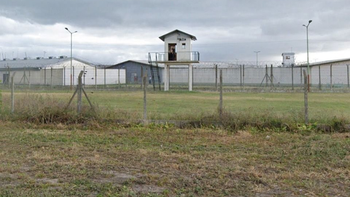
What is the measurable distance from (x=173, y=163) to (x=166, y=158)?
438 mm

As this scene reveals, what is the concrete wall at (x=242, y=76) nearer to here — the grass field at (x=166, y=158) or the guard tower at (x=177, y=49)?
the guard tower at (x=177, y=49)

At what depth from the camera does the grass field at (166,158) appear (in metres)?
5.18

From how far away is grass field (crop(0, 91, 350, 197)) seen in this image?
5.18 meters

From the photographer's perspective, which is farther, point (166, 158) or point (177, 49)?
point (177, 49)

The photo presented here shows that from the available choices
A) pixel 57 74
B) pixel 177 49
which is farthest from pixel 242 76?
pixel 57 74

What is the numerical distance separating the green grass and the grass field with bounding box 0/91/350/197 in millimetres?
15

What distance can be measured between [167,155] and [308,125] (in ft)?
16.2

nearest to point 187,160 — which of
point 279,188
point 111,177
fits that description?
point 111,177

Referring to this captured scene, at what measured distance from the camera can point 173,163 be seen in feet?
21.7

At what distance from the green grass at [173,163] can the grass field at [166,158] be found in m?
0.02

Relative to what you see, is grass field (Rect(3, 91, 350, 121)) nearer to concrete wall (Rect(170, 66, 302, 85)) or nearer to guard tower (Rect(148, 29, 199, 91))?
guard tower (Rect(148, 29, 199, 91))

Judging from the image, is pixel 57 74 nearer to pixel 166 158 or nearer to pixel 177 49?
pixel 177 49

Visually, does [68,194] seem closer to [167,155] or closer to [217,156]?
[167,155]

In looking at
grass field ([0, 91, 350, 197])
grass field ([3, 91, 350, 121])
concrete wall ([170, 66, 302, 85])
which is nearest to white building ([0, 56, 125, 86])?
concrete wall ([170, 66, 302, 85])
